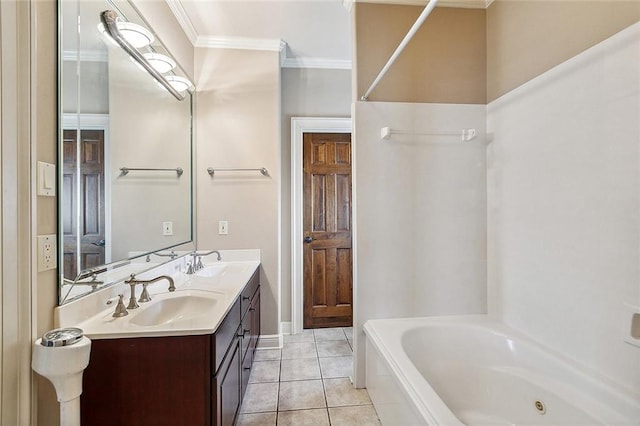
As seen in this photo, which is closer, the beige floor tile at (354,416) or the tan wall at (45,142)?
the tan wall at (45,142)

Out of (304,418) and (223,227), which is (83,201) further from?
(304,418)

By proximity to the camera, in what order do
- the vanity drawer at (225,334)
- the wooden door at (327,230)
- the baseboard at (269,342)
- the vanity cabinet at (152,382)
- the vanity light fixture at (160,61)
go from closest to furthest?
the vanity cabinet at (152,382), the vanity drawer at (225,334), the vanity light fixture at (160,61), the baseboard at (269,342), the wooden door at (327,230)

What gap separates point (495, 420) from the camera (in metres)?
→ 1.54

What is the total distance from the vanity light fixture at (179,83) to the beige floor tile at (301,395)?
225 cm

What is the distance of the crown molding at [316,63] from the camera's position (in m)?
2.89

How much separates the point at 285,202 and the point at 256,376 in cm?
151

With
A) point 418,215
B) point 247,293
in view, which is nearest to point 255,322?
point 247,293

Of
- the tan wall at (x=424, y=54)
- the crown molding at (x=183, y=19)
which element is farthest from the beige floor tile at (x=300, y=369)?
the crown molding at (x=183, y=19)

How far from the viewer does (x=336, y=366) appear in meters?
2.30

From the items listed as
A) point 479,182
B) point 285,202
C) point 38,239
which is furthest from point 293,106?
point 38,239

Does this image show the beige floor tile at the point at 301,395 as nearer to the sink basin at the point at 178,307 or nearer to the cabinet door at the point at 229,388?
the cabinet door at the point at 229,388

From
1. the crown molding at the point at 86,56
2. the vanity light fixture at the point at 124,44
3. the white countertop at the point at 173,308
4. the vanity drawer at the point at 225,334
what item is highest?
the vanity light fixture at the point at 124,44

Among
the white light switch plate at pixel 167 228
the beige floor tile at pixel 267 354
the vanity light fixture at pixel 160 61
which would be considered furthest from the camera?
the beige floor tile at pixel 267 354

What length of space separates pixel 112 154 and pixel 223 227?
46.1 inches
